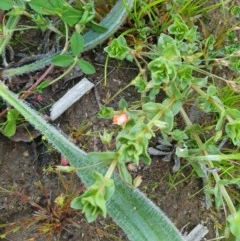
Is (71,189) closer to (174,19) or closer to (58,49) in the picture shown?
(58,49)

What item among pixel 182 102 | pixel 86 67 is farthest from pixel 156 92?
pixel 86 67

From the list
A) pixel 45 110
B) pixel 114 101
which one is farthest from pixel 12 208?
pixel 114 101

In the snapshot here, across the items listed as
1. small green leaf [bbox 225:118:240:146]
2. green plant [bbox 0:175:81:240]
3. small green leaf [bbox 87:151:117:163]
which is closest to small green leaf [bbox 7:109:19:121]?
green plant [bbox 0:175:81:240]

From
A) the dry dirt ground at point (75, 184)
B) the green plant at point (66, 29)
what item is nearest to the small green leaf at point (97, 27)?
the green plant at point (66, 29)

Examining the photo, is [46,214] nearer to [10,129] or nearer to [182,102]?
[10,129]

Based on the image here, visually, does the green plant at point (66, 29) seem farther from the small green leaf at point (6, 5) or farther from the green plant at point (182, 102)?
the green plant at point (182, 102)

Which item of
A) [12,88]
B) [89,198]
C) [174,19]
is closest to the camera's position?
[89,198]
